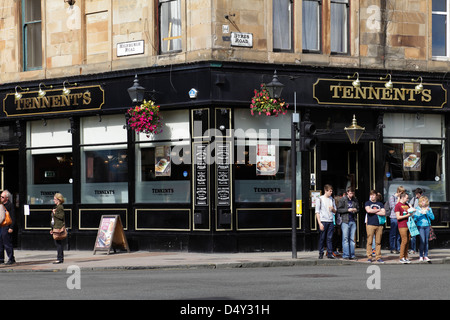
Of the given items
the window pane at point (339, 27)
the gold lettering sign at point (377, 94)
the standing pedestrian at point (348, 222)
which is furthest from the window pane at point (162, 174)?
the window pane at point (339, 27)

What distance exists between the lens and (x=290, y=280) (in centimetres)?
1579

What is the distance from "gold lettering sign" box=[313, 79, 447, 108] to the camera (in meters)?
24.8

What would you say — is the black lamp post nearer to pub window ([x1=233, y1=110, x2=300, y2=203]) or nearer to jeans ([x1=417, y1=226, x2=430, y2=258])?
pub window ([x1=233, y1=110, x2=300, y2=203])

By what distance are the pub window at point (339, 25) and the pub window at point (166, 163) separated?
490 cm

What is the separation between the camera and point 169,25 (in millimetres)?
24750

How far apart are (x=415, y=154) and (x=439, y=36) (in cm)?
371

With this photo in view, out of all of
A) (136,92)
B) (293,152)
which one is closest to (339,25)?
(293,152)

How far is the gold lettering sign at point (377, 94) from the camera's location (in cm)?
2477

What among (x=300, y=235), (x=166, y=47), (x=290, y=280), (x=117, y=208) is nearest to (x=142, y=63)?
(x=166, y=47)

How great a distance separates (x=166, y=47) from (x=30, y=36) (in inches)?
216

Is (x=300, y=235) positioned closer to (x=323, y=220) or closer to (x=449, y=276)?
(x=323, y=220)

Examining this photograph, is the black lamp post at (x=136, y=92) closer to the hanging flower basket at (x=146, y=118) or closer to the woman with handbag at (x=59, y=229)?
the hanging flower basket at (x=146, y=118)

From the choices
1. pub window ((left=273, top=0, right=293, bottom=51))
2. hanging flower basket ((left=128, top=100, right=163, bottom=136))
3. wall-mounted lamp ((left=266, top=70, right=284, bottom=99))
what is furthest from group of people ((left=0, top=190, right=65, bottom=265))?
pub window ((left=273, top=0, right=293, bottom=51))

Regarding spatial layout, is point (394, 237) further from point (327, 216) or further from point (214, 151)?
point (214, 151)
